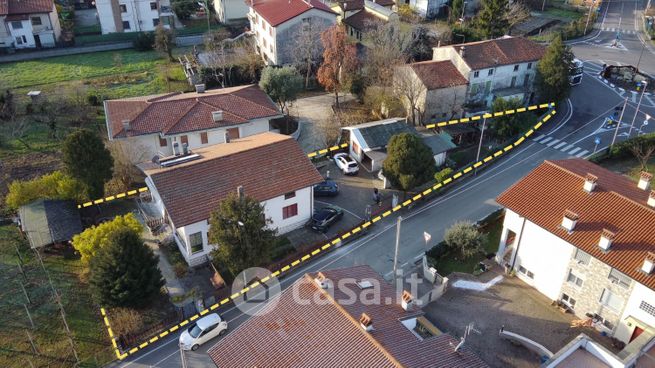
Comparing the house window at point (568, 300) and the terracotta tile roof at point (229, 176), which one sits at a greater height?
the terracotta tile roof at point (229, 176)

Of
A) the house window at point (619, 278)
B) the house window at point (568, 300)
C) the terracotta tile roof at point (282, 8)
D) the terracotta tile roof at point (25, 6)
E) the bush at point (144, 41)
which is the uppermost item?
the terracotta tile roof at point (282, 8)

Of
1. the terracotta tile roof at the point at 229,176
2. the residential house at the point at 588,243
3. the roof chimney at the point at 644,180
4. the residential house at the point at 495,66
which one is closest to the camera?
the residential house at the point at 588,243

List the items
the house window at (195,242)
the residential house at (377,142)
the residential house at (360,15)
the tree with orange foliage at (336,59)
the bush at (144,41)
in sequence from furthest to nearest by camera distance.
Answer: the bush at (144,41), the residential house at (360,15), the tree with orange foliage at (336,59), the residential house at (377,142), the house window at (195,242)

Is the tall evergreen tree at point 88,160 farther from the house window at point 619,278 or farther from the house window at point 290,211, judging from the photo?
the house window at point 619,278

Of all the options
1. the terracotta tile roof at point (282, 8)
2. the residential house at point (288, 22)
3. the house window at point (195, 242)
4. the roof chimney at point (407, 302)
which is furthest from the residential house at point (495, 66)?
the roof chimney at point (407, 302)

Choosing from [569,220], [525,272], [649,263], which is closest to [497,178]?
[525,272]

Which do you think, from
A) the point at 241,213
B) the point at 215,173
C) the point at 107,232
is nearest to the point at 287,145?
the point at 215,173
